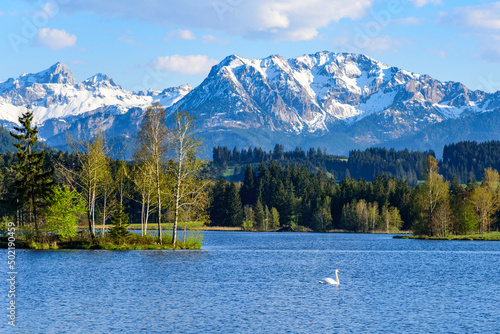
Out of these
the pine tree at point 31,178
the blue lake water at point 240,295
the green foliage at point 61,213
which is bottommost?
the blue lake water at point 240,295

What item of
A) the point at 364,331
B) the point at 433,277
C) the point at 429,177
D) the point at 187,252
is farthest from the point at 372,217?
the point at 364,331

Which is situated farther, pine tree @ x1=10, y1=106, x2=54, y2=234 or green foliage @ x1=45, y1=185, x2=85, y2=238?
green foliage @ x1=45, y1=185, x2=85, y2=238

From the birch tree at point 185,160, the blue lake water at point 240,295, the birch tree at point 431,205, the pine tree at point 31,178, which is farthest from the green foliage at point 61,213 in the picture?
the birch tree at point 431,205

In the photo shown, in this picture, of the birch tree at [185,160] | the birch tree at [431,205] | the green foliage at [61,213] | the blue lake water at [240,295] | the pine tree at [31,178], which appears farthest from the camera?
the birch tree at [431,205]

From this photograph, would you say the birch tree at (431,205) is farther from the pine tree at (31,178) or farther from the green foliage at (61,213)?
the pine tree at (31,178)

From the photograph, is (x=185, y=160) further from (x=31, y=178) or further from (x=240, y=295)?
(x=240, y=295)

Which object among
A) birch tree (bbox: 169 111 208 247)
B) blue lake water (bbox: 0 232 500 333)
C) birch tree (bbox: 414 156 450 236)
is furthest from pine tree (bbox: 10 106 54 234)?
birch tree (bbox: 414 156 450 236)

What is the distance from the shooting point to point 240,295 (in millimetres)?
45125

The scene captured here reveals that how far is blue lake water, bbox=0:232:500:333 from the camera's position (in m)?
34.2

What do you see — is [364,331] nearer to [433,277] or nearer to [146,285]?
[146,285]

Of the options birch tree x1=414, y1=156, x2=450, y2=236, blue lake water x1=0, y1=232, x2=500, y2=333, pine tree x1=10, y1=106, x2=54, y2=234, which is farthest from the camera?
birch tree x1=414, y1=156, x2=450, y2=236

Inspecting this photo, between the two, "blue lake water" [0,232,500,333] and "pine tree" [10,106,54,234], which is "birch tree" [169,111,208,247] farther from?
"pine tree" [10,106,54,234]

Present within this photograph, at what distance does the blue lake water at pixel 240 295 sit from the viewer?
34.2 m

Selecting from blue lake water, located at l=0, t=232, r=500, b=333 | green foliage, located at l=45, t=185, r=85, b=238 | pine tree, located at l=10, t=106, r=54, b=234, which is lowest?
blue lake water, located at l=0, t=232, r=500, b=333
